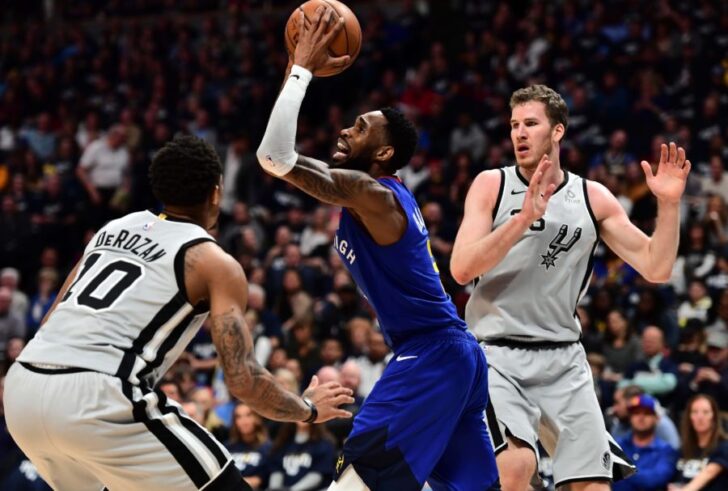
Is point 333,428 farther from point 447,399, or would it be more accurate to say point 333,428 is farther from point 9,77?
point 9,77

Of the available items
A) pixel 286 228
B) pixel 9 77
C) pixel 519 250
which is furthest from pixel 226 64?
pixel 519 250

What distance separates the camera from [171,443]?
169 inches

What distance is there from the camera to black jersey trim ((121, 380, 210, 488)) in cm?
425

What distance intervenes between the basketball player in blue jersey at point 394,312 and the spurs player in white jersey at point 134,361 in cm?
58

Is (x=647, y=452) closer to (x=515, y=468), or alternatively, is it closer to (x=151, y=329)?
(x=515, y=468)

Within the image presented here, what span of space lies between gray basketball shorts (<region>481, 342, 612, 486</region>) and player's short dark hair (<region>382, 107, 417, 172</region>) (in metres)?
1.13

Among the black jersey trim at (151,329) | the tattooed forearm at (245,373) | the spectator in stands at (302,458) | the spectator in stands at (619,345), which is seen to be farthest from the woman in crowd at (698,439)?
the black jersey trim at (151,329)

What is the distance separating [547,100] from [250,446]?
5590 mm

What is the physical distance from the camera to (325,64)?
5176 millimetres

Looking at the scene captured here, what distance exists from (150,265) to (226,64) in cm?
1604

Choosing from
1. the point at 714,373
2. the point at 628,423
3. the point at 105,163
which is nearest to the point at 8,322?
the point at 105,163

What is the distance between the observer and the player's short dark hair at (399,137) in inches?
206

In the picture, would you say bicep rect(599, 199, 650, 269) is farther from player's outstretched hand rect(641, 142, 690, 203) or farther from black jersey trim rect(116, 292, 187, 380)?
black jersey trim rect(116, 292, 187, 380)

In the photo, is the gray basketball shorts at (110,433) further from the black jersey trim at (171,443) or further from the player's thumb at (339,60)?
the player's thumb at (339,60)
